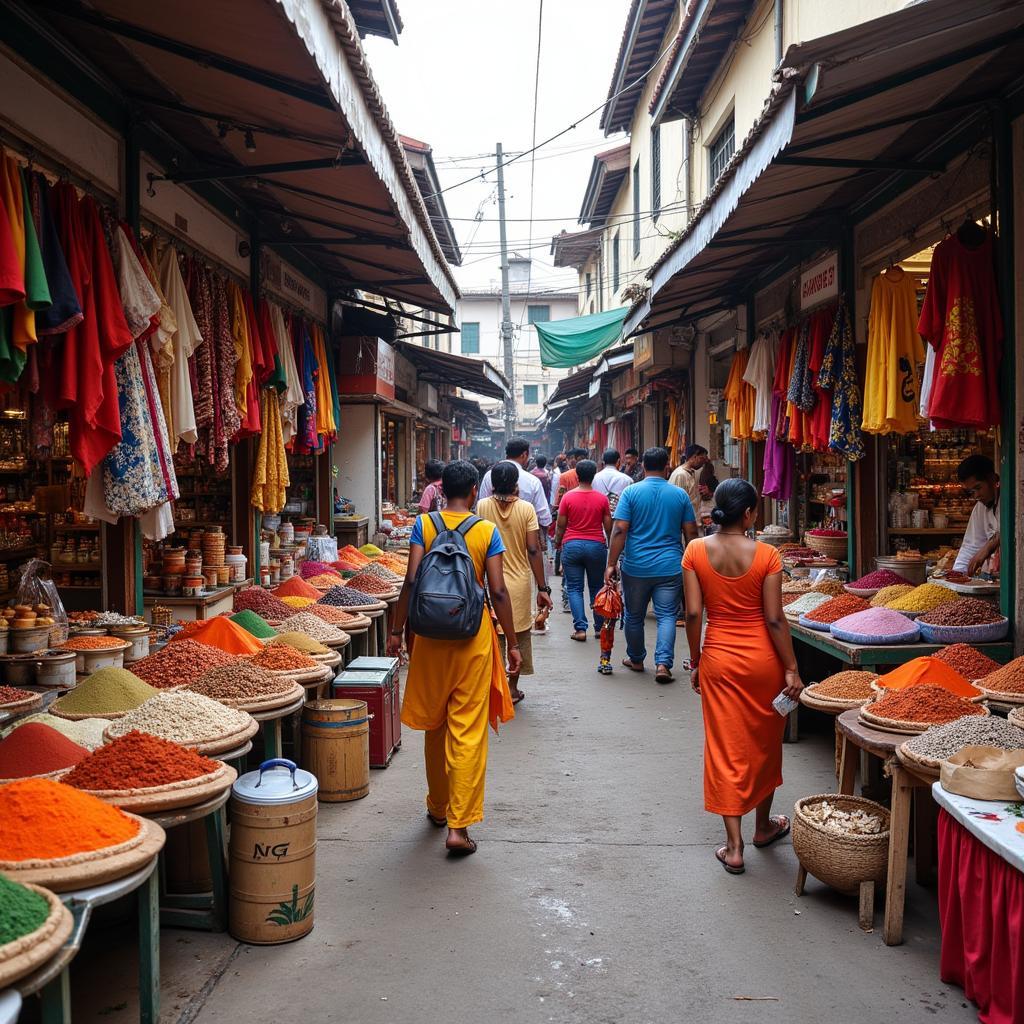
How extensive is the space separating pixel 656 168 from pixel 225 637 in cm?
1636

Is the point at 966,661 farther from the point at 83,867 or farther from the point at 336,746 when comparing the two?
the point at 83,867

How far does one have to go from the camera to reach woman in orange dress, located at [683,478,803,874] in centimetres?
465

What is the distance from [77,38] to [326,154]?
1509 millimetres

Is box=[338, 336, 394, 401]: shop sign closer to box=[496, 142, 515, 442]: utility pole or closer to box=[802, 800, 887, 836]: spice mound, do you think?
box=[802, 800, 887, 836]: spice mound

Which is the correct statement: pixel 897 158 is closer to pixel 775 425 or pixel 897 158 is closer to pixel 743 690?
pixel 775 425

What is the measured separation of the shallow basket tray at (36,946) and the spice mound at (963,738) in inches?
116

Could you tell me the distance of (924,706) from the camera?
4254mm

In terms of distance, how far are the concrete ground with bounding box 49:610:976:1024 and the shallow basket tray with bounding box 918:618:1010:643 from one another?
1288mm

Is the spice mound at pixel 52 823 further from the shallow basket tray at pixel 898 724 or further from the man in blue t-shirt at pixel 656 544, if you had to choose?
the man in blue t-shirt at pixel 656 544

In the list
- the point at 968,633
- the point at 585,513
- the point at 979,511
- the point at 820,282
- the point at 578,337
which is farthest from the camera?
the point at 578,337

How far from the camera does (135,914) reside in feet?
13.6

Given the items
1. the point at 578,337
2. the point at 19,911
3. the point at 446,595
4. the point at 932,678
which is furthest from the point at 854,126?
the point at 578,337

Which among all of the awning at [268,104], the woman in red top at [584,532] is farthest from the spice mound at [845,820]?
the woman in red top at [584,532]

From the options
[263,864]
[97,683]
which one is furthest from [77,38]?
[263,864]
